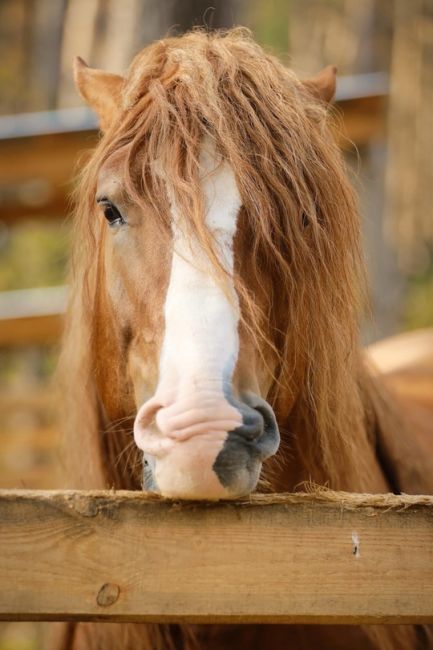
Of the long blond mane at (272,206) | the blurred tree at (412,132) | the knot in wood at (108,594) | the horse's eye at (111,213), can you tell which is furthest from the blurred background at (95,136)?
the knot in wood at (108,594)

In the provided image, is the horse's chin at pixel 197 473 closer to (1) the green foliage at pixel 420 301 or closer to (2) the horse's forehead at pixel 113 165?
(2) the horse's forehead at pixel 113 165

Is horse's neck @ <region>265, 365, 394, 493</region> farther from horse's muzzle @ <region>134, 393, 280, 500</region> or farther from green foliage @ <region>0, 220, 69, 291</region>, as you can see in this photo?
green foliage @ <region>0, 220, 69, 291</region>

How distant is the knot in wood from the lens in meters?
1.60

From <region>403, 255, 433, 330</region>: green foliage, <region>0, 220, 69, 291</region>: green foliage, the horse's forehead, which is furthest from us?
<region>0, 220, 69, 291</region>: green foliage

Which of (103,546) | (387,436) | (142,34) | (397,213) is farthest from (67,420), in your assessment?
(397,213)

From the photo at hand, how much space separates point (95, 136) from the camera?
4.97 meters

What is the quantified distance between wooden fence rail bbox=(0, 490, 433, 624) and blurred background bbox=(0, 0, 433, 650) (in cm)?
91

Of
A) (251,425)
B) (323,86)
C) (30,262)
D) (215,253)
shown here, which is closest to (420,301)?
(30,262)

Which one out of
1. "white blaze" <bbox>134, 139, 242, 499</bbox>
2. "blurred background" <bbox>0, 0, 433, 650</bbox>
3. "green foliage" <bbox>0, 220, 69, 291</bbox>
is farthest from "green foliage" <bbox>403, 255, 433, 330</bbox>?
"white blaze" <bbox>134, 139, 242, 499</bbox>

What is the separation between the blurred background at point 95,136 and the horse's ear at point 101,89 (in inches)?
11.2

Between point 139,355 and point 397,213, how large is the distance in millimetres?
10232

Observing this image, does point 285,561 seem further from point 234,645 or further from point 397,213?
point 397,213

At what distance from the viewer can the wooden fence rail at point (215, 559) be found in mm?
1608

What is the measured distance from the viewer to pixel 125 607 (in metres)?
1.60
